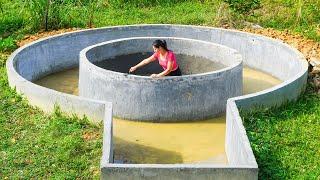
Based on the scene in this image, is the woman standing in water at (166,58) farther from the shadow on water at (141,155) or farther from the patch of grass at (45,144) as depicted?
the patch of grass at (45,144)

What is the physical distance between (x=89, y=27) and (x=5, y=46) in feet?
7.50

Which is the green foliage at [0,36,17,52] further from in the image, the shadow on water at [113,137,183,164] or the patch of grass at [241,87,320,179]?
the patch of grass at [241,87,320,179]

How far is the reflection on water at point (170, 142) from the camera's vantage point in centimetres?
757

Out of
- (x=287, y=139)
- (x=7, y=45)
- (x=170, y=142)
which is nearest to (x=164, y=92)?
(x=170, y=142)

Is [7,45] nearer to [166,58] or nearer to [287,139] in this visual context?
[166,58]

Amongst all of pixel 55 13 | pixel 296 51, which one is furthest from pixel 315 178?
pixel 55 13

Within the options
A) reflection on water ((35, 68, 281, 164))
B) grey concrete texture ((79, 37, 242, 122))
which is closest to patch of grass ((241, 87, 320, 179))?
reflection on water ((35, 68, 281, 164))

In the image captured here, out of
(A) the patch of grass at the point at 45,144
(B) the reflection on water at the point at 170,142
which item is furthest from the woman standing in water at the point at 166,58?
(A) the patch of grass at the point at 45,144

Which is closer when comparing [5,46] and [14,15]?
[5,46]

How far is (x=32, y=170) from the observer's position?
6.71 meters

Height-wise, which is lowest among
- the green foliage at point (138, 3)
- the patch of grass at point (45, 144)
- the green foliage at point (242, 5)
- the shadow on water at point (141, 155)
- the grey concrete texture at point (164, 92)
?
the shadow on water at point (141, 155)

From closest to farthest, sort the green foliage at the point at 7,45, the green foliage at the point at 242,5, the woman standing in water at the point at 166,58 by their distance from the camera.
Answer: the woman standing in water at the point at 166,58
the green foliage at the point at 7,45
the green foliage at the point at 242,5

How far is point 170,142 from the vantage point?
804 centimetres

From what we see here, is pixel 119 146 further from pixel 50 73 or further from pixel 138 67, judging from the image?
pixel 50 73
